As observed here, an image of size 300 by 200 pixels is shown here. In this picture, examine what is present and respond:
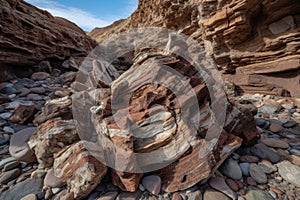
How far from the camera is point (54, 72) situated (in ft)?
16.9

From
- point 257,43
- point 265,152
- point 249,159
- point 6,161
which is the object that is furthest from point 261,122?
point 6,161

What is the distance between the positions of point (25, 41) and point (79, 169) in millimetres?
5124

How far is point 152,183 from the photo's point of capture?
4.48ft

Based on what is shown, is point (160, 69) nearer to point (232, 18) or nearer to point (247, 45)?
point (232, 18)

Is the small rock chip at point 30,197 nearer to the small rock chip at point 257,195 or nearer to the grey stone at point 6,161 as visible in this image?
the grey stone at point 6,161

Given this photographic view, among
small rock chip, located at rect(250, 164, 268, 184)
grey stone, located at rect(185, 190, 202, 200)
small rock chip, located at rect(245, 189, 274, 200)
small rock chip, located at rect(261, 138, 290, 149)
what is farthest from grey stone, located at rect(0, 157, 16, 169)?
small rock chip, located at rect(261, 138, 290, 149)

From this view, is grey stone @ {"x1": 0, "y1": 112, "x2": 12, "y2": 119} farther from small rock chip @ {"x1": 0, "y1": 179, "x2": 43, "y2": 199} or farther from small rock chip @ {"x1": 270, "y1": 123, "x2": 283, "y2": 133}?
small rock chip @ {"x1": 270, "y1": 123, "x2": 283, "y2": 133}

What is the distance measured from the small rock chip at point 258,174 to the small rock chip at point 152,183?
1.01 metres

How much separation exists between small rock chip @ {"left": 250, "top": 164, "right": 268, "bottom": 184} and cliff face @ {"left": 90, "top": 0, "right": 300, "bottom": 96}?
2.96m

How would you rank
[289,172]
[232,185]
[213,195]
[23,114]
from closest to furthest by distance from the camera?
[213,195], [232,185], [289,172], [23,114]

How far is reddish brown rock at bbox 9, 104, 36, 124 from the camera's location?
7.50 feet

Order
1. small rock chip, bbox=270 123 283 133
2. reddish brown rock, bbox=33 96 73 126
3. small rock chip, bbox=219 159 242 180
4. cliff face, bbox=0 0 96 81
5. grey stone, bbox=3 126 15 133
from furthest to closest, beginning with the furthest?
cliff face, bbox=0 0 96 81 < small rock chip, bbox=270 123 283 133 < grey stone, bbox=3 126 15 133 < reddish brown rock, bbox=33 96 73 126 < small rock chip, bbox=219 159 242 180

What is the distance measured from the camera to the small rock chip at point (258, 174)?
1.44 metres

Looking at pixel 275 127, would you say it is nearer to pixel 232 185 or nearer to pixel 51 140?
pixel 232 185
